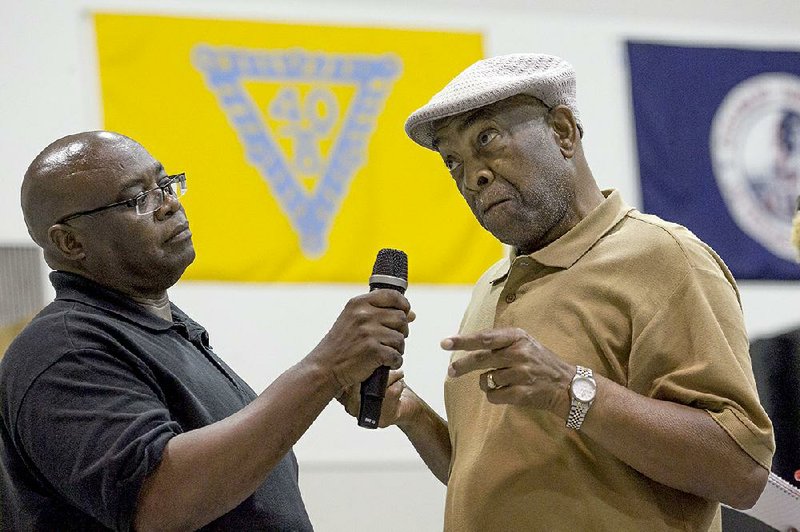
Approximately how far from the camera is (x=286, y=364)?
4.81 m

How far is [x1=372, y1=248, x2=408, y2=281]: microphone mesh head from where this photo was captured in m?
1.84

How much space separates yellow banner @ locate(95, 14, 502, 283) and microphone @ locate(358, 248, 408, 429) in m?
3.00

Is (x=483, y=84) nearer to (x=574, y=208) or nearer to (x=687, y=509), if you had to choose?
(x=574, y=208)

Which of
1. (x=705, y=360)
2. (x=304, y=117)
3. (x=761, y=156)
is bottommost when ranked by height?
(x=761, y=156)

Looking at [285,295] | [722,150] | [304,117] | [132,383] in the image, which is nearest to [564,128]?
[132,383]

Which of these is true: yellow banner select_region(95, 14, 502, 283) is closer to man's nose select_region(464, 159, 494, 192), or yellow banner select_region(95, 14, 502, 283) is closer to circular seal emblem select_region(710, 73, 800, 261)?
circular seal emblem select_region(710, 73, 800, 261)

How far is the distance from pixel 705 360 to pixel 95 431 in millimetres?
944

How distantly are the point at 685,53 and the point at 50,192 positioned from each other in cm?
418

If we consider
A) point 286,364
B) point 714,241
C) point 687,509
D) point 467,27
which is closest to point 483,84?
point 687,509

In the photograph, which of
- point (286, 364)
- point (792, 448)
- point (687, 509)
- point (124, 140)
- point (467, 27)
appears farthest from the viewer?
point (467, 27)

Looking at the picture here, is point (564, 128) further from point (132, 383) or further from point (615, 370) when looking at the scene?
point (132, 383)

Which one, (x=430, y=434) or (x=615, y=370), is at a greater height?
(x=615, y=370)

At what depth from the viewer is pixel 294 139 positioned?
16.5ft

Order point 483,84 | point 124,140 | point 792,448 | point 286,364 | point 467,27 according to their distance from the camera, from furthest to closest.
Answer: point 467,27 → point 286,364 → point 792,448 → point 124,140 → point 483,84
